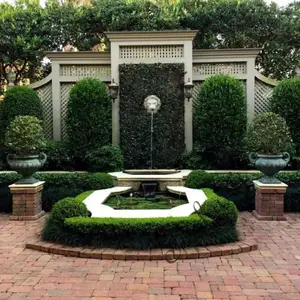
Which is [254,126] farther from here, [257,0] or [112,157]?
[257,0]

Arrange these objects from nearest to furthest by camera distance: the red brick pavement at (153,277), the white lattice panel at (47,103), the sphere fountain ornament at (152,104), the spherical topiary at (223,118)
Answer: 1. the red brick pavement at (153,277)
2. the spherical topiary at (223,118)
3. the sphere fountain ornament at (152,104)
4. the white lattice panel at (47,103)

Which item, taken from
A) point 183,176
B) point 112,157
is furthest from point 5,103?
point 183,176

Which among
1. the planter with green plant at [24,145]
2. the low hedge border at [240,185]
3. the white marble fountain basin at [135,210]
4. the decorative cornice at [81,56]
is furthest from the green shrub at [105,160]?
the decorative cornice at [81,56]

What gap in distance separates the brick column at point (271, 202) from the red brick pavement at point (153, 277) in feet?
4.70

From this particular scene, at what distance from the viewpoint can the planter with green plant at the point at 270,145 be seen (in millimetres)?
6387

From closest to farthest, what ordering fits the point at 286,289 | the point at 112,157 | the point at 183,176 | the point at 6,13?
the point at 286,289 < the point at 183,176 < the point at 112,157 < the point at 6,13

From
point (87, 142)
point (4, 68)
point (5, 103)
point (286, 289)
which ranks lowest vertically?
point (286, 289)

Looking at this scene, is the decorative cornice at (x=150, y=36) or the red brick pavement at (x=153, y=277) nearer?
the red brick pavement at (x=153, y=277)

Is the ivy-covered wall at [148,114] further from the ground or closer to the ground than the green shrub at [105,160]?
further from the ground

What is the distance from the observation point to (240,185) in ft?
23.7

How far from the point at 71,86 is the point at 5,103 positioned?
67.5 inches

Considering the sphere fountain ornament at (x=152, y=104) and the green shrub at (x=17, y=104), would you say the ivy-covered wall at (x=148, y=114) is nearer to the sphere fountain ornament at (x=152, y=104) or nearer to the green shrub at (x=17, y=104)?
the sphere fountain ornament at (x=152, y=104)

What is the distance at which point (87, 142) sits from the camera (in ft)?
30.5

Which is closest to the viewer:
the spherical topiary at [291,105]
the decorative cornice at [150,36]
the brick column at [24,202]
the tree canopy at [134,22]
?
the brick column at [24,202]
